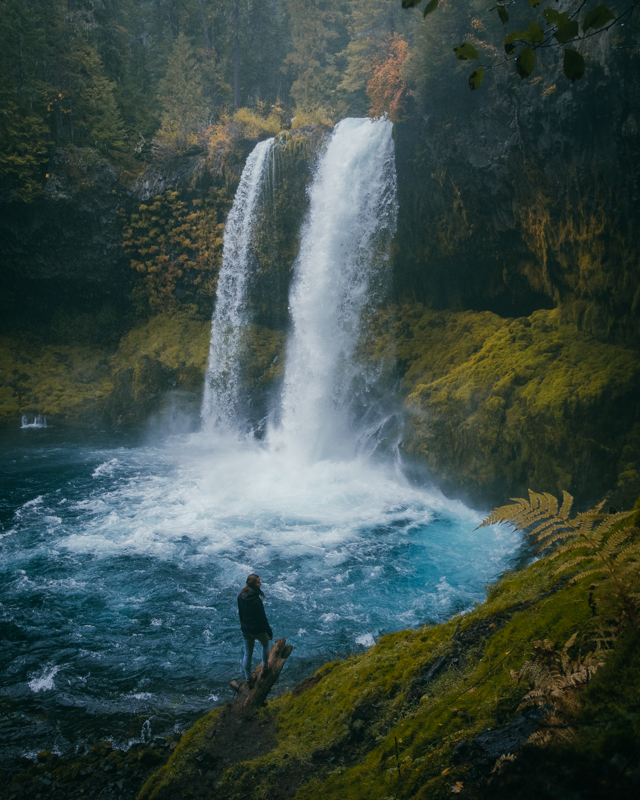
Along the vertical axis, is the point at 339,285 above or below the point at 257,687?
above

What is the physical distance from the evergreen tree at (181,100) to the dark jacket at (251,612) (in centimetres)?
2018

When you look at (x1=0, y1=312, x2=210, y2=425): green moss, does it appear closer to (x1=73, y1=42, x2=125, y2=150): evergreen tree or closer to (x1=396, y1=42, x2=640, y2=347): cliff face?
(x1=73, y1=42, x2=125, y2=150): evergreen tree

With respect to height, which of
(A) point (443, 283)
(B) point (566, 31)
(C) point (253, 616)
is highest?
(A) point (443, 283)

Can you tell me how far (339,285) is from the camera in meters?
16.9

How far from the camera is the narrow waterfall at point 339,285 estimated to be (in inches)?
634

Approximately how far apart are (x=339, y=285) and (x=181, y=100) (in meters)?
14.8

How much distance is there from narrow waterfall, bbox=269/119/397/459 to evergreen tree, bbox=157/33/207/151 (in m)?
7.53

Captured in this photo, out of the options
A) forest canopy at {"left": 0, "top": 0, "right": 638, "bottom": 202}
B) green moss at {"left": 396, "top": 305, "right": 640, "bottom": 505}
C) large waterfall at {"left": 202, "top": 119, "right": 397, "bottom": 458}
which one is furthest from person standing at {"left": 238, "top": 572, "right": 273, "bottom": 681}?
forest canopy at {"left": 0, "top": 0, "right": 638, "bottom": 202}

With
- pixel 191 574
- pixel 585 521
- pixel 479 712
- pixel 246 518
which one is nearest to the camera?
pixel 479 712

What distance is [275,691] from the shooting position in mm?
6523

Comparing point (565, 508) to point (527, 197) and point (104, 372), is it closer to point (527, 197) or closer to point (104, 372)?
point (527, 197)

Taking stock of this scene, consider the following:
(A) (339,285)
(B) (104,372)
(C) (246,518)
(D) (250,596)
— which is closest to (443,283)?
(A) (339,285)

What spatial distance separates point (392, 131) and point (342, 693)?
15182 mm

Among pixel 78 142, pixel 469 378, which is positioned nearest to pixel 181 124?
pixel 78 142
